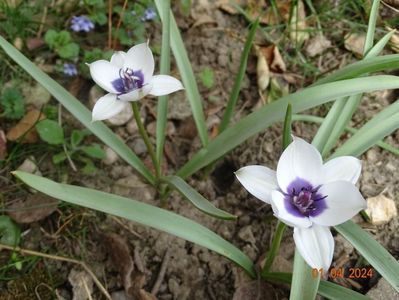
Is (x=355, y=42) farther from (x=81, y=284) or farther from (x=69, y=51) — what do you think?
(x=81, y=284)

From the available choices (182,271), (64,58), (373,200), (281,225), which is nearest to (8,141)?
(64,58)

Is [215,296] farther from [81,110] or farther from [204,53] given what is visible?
[204,53]

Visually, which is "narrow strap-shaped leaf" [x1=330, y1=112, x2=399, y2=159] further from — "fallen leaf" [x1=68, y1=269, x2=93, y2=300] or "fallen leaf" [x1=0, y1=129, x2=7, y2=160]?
"fallen leaf" [x1=0, y1=129, x2=7, y2=160]

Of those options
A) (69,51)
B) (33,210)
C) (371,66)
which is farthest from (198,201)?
(69,51)

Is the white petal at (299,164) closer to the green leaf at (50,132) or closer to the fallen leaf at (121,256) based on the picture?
the fallen leaf at (121,256)

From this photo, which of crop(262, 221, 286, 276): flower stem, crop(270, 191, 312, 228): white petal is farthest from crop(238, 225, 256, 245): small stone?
crop(270, 191, 312, 228): white petal
